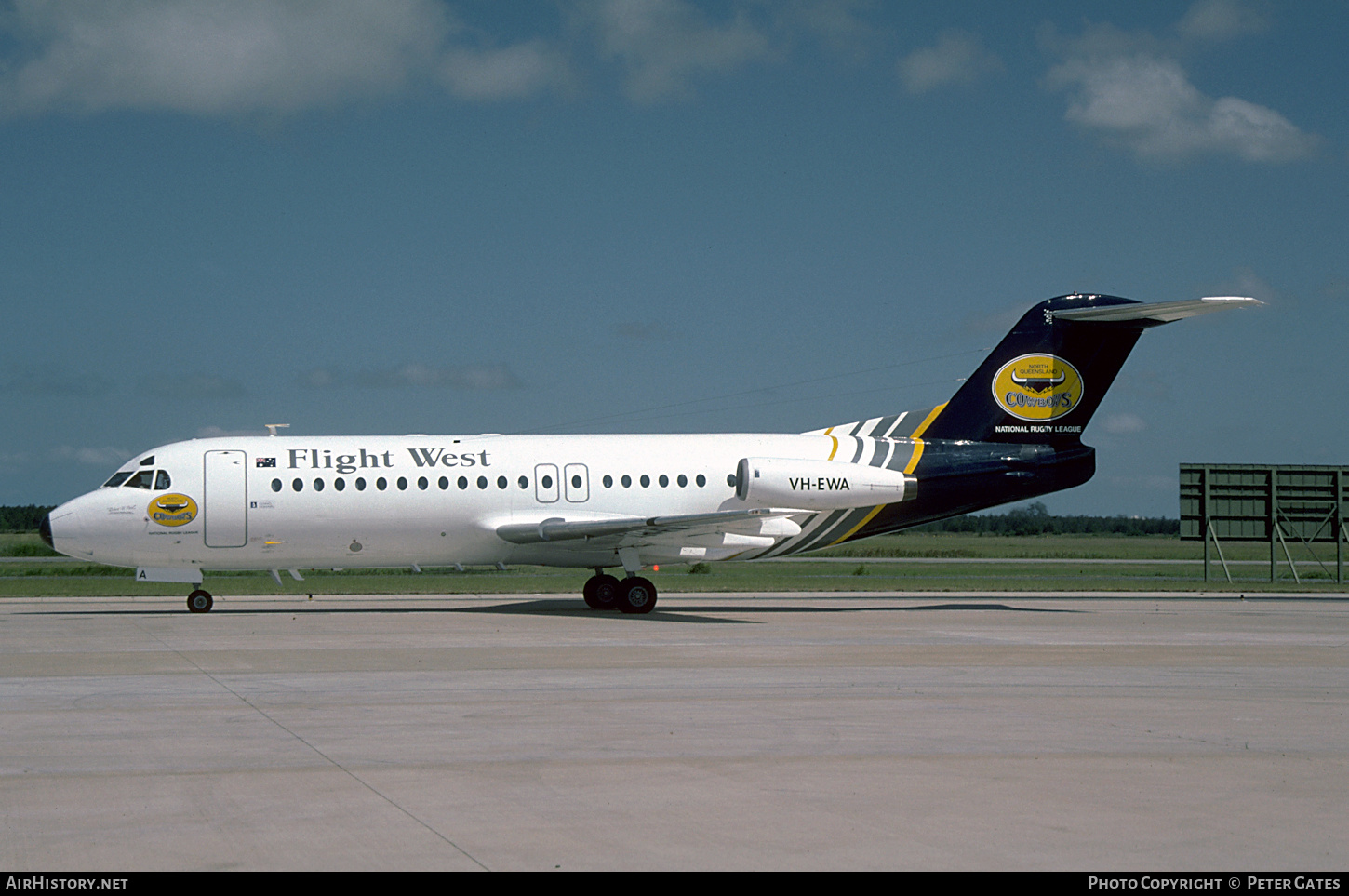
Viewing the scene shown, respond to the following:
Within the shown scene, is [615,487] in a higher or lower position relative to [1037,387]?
lower

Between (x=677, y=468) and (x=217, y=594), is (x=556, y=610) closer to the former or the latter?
(x=677, y=468)

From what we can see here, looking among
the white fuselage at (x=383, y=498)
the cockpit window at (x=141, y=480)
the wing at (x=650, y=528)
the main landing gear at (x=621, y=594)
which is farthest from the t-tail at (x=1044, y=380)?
the cockpit window at (x=141, y=480)

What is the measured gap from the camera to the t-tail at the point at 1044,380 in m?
27.4

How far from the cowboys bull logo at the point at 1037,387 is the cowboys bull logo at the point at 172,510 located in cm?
1703

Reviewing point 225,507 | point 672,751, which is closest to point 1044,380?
point 225,507

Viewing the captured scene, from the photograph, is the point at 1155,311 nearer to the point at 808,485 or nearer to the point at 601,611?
the point at 808,485

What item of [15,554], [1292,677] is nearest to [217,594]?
[1292,677]

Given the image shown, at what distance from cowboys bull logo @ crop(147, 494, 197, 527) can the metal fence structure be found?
1189 inches

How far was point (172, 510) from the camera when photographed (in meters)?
25.4

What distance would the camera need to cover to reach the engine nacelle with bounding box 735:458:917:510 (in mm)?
25469

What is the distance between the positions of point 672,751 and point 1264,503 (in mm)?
36703

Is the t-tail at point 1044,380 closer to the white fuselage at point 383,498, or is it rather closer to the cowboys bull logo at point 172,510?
the white fuselage at point 383,498

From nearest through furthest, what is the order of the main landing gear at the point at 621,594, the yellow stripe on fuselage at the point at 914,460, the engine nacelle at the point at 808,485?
the engine nacelle at the point at 808,485 < the main landing gear at the point at 621,594 < the yellow stripe on fuselage at the point at 914,460

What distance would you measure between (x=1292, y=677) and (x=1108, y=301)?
44.0 feet
